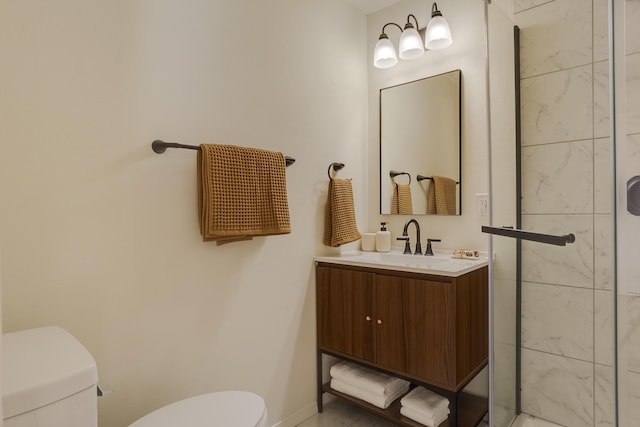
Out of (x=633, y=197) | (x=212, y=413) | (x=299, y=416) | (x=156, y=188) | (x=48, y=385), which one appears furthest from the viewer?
(x=299, y=416)

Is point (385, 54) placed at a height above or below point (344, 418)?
above

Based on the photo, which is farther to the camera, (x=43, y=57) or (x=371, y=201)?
(x=371, y=201)

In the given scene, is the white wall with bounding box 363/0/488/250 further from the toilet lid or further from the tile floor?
the toilet lid

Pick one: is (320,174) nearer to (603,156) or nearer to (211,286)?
(211,286)

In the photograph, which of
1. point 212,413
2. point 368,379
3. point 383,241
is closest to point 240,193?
point 212,413

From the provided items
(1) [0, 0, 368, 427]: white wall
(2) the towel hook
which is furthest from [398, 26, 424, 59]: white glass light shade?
(2) the towel hook

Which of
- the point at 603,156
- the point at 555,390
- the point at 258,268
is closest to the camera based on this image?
the point at 603,156

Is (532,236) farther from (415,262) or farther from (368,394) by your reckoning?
(368,394)

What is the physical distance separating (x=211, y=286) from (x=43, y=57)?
1039 mm

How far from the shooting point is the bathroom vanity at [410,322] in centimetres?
164

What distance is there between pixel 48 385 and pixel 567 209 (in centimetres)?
158

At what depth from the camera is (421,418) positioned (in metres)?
1.73

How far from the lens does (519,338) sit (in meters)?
1.52

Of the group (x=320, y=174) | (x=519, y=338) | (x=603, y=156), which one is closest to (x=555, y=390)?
(x=519, y=338)
